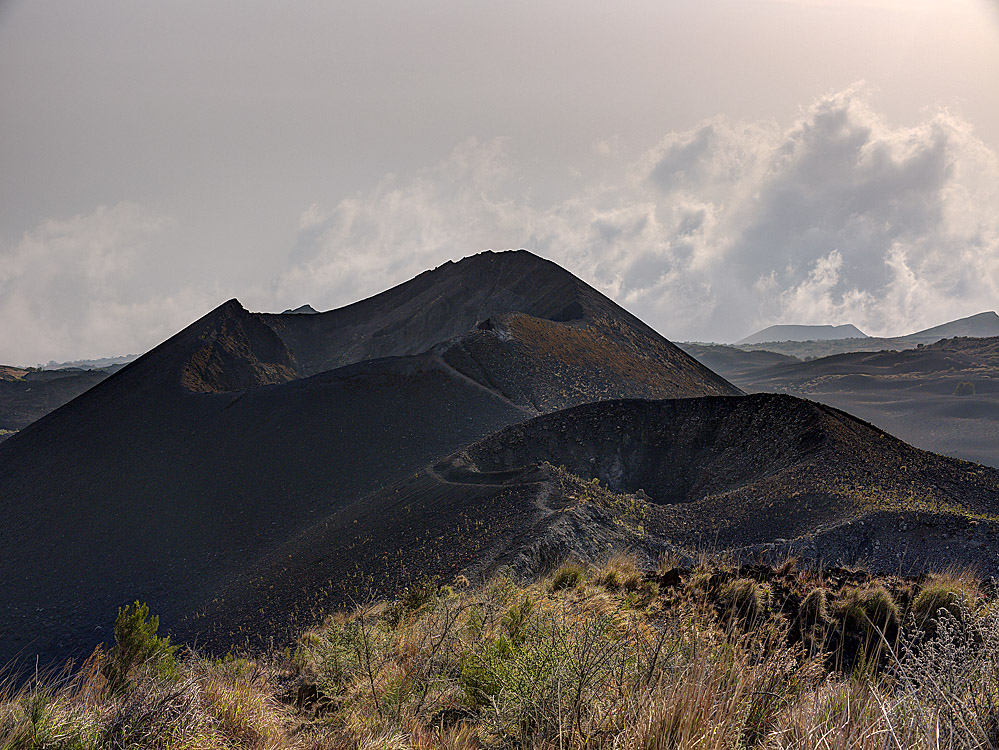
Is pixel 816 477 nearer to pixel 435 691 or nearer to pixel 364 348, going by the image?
pixel 435 691

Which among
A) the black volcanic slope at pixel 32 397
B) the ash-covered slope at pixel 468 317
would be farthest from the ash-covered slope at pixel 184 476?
the black volcanic slope at pixel 32 397

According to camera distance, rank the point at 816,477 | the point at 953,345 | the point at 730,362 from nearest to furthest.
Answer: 1. the point at 816,477
2. the point at 953,345
3. the point at 730,362

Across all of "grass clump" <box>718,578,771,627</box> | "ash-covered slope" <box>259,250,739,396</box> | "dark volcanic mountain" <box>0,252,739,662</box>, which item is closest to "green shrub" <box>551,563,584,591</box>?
"grass clump" <box>718,578,771,627</box>

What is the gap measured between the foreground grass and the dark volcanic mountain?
11.8 meters

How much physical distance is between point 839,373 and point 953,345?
948 inches

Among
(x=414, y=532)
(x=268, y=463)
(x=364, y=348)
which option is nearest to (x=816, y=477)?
(x=414, y=532)

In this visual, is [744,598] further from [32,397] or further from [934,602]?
[32,397]

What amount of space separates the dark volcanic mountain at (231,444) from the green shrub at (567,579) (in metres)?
10.2

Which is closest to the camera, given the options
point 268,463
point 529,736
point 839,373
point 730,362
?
point 529,736

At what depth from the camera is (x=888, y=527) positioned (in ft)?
42.5

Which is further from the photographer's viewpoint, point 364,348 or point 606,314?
point 364,348

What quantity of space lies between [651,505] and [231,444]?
20.9 meters

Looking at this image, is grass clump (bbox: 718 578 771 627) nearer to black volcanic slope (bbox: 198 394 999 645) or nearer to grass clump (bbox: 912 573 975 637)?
grass clump (bbox: 912 573 975 637)

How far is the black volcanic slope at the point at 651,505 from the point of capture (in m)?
12.4
